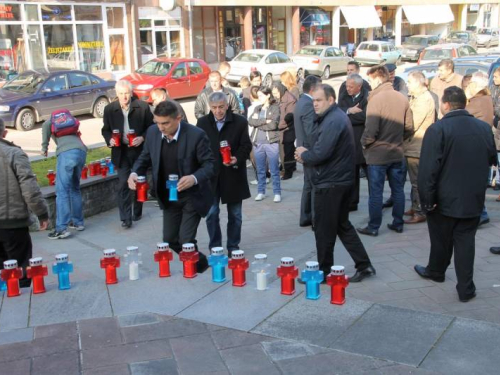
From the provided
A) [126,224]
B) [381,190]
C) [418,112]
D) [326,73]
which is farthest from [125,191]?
[326,73]

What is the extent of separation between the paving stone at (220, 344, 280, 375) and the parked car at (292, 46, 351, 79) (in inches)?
995

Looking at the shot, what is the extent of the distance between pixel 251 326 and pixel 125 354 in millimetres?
987

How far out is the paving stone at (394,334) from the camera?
4.35 meters

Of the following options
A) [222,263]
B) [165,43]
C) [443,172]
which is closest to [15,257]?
[222,263]

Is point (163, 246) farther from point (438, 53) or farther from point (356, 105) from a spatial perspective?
point (438, 53)

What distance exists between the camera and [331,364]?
4234mm

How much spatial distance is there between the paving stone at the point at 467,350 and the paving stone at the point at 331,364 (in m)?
0.36

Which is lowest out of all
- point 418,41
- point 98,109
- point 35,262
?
point 98,109

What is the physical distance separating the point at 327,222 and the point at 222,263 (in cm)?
104

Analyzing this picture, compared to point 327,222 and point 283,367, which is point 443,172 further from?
point 283,367

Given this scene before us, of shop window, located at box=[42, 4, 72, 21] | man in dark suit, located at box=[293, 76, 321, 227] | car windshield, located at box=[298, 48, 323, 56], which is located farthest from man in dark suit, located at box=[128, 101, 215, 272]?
car windshield, located at box=[298, 48, 323, 56]

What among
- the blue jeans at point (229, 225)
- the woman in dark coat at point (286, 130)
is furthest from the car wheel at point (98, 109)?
the blue jeans at point (229, 225)

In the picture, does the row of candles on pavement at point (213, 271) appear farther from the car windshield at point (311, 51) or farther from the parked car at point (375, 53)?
the parked car at point (375, 53)

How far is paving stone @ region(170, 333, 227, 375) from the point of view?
13.9ft
